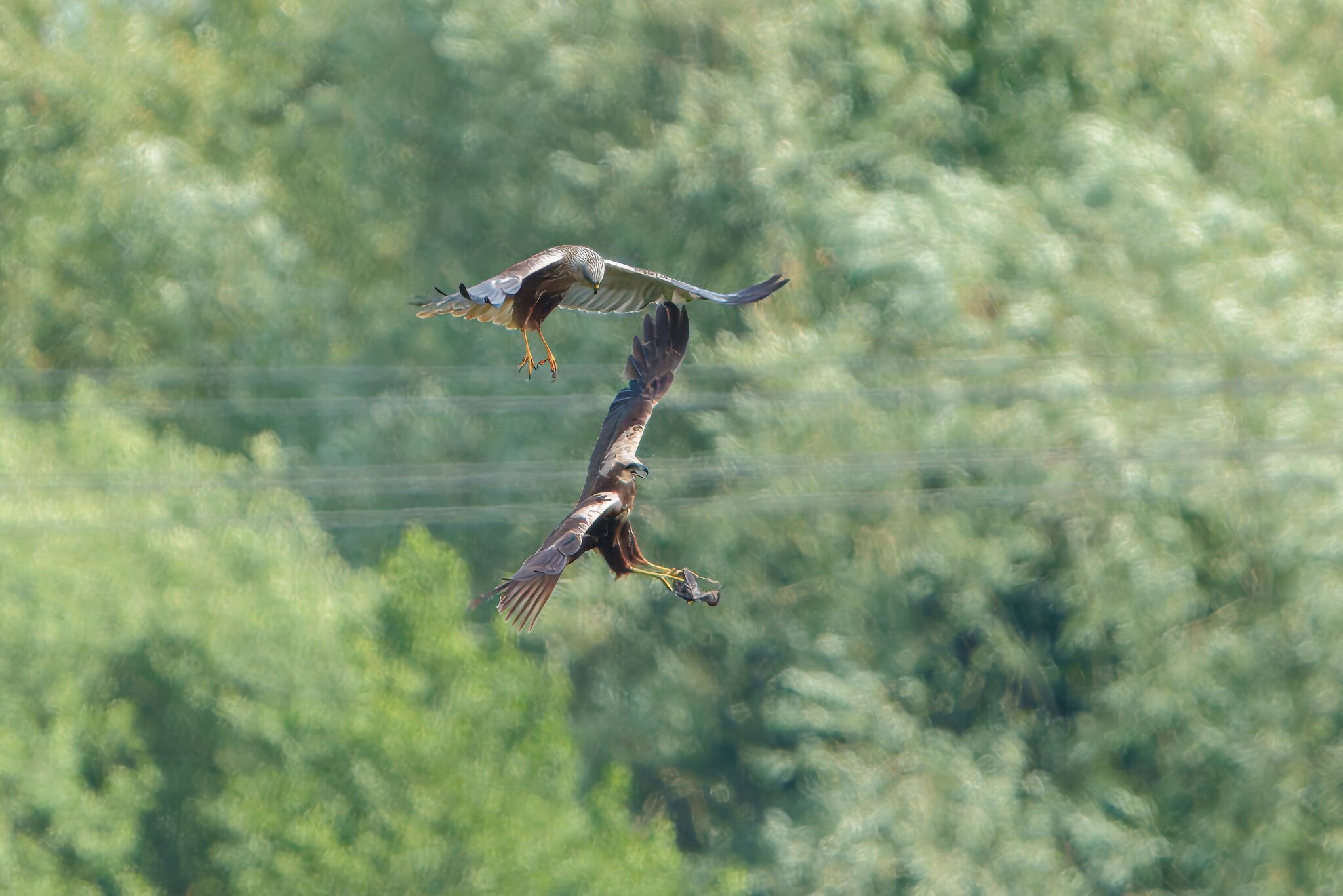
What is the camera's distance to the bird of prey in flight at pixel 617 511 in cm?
378

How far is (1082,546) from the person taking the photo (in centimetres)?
1678

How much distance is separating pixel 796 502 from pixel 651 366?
12.5 m

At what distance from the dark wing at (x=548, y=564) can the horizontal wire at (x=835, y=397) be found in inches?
439

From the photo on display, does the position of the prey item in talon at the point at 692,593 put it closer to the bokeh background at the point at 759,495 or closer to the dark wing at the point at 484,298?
the dark wing at the point at 484,298

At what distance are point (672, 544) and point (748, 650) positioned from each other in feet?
4.51

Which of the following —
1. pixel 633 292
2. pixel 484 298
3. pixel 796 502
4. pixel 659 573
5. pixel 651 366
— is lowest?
pixel 796 502

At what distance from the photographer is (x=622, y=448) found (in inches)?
171

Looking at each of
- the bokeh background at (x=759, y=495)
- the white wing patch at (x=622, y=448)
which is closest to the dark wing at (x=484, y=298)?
the white wing patch at (x=622, y=448)

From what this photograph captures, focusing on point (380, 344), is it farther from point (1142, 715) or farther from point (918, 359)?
point (1142, 715)

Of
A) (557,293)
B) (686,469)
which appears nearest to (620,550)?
(557,293)

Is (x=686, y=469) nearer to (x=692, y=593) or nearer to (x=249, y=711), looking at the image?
(x=249, y=711)

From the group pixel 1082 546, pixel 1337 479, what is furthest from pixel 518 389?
pixel 1337 479

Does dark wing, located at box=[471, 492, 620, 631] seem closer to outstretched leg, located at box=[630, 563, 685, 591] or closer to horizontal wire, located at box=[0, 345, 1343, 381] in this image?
outstretched leg, located at box=[630, 563, 685, 591]

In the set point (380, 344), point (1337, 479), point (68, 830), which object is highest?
point (1337, 479)
